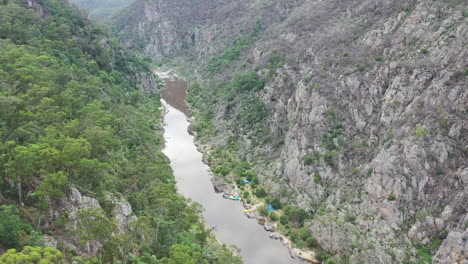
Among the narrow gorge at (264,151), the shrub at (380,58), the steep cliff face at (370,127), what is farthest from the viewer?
the shrub at (380,58)

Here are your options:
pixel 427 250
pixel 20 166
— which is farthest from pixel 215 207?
pixel 20 166

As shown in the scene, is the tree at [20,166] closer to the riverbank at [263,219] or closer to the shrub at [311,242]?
the riverbank at [263,219]

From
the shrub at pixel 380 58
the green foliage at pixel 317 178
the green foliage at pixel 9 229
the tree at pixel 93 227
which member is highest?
the green foliage at pixel 9 229

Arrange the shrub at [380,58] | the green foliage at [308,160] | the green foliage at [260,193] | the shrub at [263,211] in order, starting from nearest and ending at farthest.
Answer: the shrub at [263,211], the green foliage at [308,160], the green foliage at [260,193], the shrub at [380,58]

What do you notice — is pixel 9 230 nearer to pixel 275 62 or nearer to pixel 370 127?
pixel 370 127

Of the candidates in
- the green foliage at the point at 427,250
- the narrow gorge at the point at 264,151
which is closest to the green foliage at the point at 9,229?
the narrow gorge at the point at 264,151

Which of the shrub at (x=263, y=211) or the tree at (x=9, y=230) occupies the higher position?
the tree at (x=9, y=230)

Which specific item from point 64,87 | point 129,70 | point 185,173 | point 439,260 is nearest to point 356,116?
point 439,260
